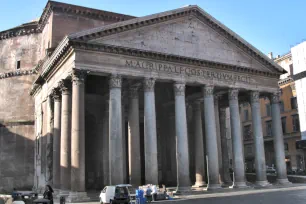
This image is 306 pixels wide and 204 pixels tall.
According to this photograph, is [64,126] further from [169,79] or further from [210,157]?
[210,157]

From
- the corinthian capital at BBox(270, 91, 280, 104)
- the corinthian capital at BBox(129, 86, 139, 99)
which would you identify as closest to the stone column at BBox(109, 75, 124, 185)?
the corinthian capital at BBox(129, 86, 139, 99)

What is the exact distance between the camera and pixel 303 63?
29.5 meters

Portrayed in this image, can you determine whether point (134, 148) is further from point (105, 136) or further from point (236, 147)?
point (236, 147)

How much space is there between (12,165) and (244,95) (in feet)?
62.9

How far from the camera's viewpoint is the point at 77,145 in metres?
18.3

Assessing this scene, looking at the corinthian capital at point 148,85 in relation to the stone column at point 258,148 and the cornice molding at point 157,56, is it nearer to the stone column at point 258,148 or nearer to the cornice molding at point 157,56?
the cornice molding at point 157,56

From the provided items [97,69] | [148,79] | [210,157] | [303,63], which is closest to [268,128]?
[303,63]

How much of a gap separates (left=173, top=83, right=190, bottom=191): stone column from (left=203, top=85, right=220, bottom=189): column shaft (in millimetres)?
1774

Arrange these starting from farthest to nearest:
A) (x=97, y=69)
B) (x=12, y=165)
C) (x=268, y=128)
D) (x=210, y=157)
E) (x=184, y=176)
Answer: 1. (x=268, y=128)
2. (x=12, y=165)
3. (x=210, y=157)
4. (x=184, y=176)
5. (x=97, y=69)

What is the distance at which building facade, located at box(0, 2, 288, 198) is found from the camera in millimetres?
19047

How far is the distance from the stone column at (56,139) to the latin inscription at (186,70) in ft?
18.4

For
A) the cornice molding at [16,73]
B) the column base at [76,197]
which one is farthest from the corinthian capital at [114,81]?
the cornice molding at [16,73]

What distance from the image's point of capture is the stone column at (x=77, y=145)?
17.9m

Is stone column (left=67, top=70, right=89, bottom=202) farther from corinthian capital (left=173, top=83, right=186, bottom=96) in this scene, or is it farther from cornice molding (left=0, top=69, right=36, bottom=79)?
cornice molding (left=0, top=69, right=36, bottom=79)
